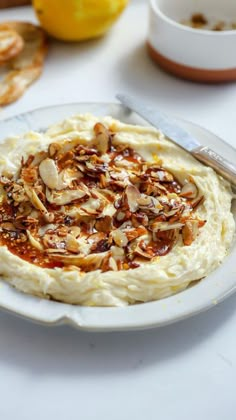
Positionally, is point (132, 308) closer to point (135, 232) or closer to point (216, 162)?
point (135, 232)

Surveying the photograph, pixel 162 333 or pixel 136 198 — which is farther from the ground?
pixel 136 198

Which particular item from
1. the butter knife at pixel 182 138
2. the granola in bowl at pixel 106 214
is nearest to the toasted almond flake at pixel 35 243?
the granola in bowl at pixel 106 214

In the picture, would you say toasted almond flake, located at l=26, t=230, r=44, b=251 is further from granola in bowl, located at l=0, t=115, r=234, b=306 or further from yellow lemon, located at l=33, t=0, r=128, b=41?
yellow lemon, located at l=33, t=0, r=128, b=41

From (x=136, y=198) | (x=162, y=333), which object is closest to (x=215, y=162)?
(x=136, y=198)

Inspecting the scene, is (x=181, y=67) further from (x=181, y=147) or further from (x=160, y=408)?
(x=160, y=408)

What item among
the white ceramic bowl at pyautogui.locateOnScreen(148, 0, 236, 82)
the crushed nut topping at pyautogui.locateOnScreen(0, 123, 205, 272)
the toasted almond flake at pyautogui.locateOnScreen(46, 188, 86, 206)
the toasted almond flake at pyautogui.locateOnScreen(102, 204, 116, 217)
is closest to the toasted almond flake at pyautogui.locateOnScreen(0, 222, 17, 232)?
the crushed nut topping at pyautogui.locateOnScreen(0, 123, 205, 272)
